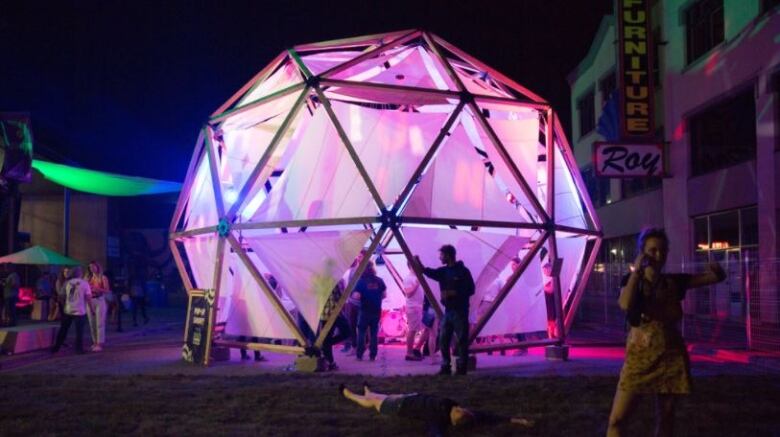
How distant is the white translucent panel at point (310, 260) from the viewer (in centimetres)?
1039

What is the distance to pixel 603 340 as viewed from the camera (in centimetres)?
1439

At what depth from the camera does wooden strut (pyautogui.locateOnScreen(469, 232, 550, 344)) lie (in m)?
10.4

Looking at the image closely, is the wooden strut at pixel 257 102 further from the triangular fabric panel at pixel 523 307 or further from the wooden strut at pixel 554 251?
the triangular fabric panel at pixel 523 307

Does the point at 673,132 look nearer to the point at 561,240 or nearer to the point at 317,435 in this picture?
the point at 561,240

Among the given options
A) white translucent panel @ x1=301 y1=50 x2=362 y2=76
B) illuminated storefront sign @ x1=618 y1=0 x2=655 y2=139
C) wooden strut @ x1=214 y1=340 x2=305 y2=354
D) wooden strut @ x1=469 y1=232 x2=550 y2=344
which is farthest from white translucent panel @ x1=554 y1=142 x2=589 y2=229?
illuminated storefront sign @ x1=618 y1=0 x2=655 y2=139

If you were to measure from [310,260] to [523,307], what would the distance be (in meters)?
3.58

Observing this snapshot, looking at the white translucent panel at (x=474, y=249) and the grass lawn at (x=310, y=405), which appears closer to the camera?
the grass lawn at (x=310, y=405)

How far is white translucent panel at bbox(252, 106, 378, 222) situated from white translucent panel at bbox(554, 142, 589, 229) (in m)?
4.03

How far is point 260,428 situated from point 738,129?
15.7 meters

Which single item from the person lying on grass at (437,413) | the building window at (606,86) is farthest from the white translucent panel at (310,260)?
the building window at (606,86)

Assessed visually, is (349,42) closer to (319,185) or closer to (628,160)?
(319,185)

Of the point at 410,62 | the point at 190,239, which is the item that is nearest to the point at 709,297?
the point at 410,62

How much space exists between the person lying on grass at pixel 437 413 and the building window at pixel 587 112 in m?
24.6

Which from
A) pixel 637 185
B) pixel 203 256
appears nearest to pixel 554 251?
pixel 203 256
